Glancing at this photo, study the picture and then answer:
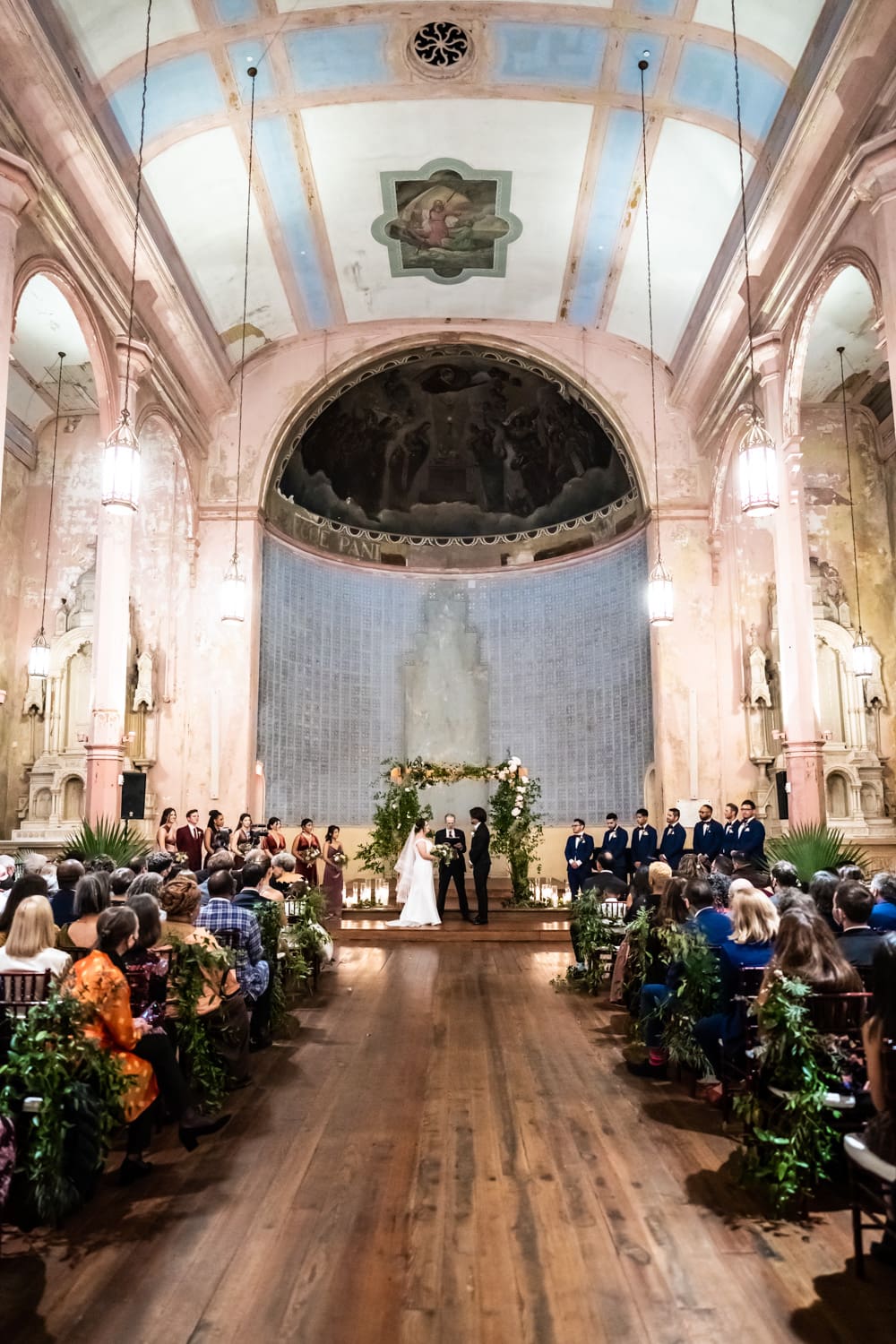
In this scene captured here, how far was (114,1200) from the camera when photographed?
3613mm

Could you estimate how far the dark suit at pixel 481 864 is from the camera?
12352 mm

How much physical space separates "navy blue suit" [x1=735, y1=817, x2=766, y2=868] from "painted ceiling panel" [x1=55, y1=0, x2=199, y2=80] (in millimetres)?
10004

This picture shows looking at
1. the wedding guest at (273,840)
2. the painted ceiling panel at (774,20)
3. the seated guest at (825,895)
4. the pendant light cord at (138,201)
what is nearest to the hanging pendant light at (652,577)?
the painted ceiling panel at (774,20)

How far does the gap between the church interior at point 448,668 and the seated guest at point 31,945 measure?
0.02 metres

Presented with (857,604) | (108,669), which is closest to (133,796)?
(108,669)

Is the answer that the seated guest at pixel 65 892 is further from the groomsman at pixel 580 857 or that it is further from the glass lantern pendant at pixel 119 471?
the groomsman at pixel 580 857

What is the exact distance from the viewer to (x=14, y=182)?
8117 mm

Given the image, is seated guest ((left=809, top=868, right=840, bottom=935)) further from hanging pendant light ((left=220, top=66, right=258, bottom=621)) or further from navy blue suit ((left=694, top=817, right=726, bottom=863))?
hanging pendant light ((left=220, top=66, right=258, bottom=621))

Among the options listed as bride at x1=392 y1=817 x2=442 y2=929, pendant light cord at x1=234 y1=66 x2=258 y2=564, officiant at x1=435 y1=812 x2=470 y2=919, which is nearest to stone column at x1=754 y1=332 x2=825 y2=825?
officiant at x1=435 y1=812 x2=470 y2=919

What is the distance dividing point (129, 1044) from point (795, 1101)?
2406 millimetres

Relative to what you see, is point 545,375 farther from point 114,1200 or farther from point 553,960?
point 114,1200

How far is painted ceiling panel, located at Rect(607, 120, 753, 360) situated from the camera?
11086 mm

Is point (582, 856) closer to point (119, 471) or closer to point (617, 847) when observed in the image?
point (617, 847)

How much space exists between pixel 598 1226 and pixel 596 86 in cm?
1089
